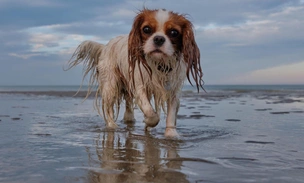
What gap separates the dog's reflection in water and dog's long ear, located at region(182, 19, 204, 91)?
2.87ft

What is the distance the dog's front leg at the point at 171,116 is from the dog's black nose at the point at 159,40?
109cm

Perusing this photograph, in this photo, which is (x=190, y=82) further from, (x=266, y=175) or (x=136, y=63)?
(x=266, y=175)

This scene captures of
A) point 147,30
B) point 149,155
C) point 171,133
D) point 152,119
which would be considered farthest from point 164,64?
point 149,155

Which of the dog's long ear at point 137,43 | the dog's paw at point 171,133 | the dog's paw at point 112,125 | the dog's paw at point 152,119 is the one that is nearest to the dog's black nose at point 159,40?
the dog's long ear at point 137,43

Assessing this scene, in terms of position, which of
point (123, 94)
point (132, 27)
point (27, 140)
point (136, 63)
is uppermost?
point (132, 27)

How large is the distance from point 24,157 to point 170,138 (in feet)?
6.00

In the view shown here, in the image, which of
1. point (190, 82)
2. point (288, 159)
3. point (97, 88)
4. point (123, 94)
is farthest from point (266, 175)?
point (97, 88)

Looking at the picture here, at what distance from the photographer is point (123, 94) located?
631 cm

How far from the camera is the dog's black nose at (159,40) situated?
4.15m

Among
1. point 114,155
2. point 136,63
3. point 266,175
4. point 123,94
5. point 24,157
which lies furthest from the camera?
point 123,94

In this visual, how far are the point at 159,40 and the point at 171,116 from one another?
1195mm

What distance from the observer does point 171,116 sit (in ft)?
16.3

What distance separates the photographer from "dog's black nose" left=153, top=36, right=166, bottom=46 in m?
4.15

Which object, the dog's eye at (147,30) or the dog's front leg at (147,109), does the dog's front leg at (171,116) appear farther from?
the dog's eye at (147,30)
